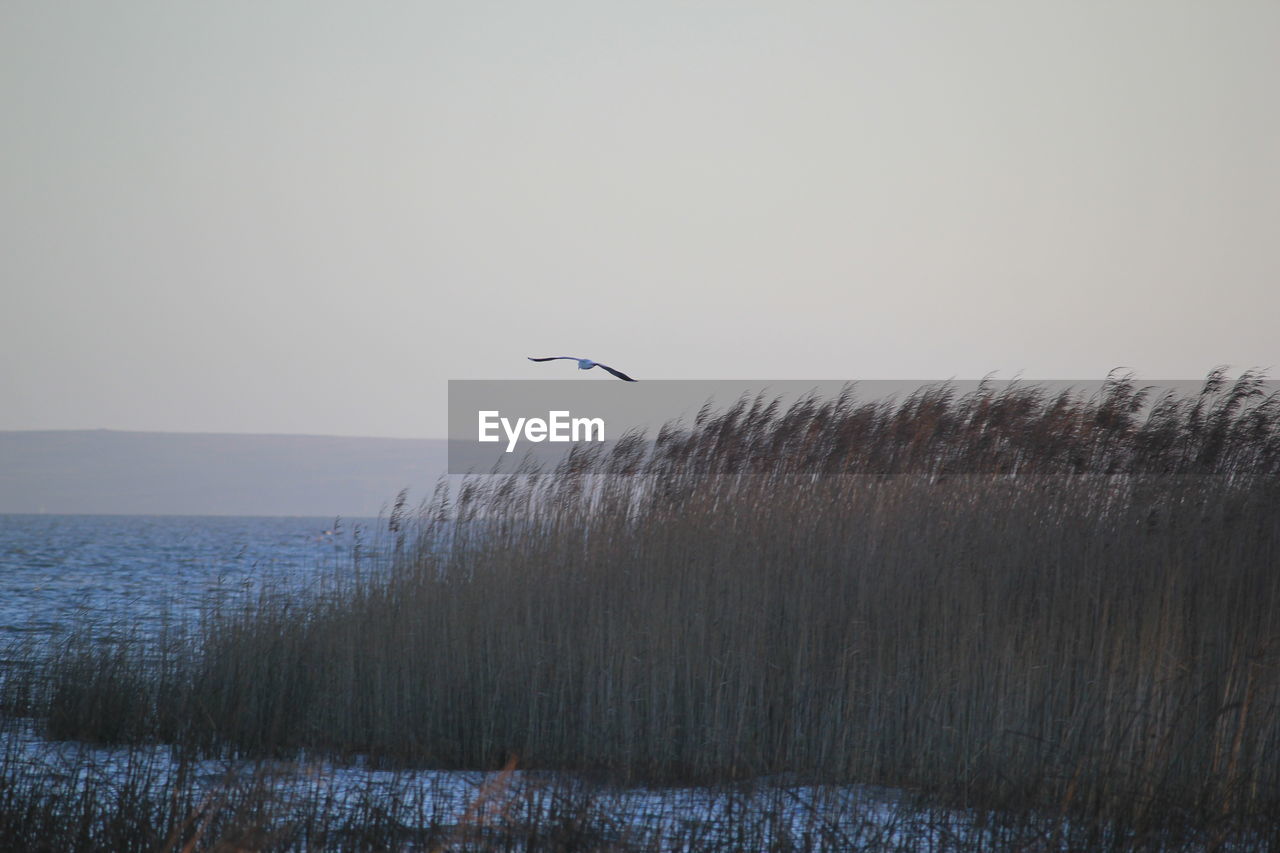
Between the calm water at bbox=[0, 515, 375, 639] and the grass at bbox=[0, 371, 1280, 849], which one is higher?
the grass at bbox=[0, 371, 1280, 849]

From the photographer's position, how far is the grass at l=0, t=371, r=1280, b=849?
5.12 metres

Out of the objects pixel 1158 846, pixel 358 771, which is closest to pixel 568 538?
pixel 358 771

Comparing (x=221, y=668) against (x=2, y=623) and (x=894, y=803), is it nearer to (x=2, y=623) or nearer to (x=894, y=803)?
(x=894, y=803)

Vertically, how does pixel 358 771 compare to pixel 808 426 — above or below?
below

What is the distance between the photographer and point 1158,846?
384 centimetres

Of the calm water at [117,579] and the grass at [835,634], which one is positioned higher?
the grass at [835,634]

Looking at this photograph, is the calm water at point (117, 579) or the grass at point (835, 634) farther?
the calm water at point (117, 579)

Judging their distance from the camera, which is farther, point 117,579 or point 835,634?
point 117,579

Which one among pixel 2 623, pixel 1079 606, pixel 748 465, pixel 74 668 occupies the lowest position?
pixel 2 623

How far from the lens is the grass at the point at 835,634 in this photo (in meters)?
5.12

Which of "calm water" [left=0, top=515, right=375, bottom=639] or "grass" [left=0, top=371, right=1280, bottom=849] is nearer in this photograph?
"grass" [left=0, top=371, right=1280, bottom=849]

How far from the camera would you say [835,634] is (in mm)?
5922

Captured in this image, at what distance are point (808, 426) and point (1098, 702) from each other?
334 cm

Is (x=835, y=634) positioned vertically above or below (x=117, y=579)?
above
